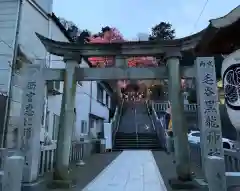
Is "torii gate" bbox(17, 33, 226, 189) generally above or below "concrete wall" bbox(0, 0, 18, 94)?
below

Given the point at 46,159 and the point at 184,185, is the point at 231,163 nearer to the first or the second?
the point at 184,185

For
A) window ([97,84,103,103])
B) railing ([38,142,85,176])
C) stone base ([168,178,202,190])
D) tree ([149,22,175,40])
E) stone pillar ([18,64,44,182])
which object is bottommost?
stone base ([168,178,202,190])

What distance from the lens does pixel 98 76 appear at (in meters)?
8.54

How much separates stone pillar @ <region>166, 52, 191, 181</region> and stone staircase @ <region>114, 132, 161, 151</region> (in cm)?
1307

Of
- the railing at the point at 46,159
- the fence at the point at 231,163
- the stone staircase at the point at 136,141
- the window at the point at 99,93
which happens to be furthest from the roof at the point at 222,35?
the window at the point at 99,93

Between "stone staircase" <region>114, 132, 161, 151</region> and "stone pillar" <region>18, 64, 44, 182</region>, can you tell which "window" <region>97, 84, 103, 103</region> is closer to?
"stone staircase" <region>114, 132, 161, 151</region>

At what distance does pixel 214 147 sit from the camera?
266 inches

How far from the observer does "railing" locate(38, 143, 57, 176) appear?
30.3ft

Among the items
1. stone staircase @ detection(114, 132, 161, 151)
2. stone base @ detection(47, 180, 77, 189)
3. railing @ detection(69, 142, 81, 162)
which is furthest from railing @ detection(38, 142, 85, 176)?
stone staircase @ detection(114, 132, 161, 151)

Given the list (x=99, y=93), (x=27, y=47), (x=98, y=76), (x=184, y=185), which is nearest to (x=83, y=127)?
(x=99, y=93)

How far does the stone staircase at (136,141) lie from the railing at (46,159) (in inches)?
427

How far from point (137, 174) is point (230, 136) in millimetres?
16966

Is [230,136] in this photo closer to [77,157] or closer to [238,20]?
[77,157]

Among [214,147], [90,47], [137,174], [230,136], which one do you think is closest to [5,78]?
[90,47]
